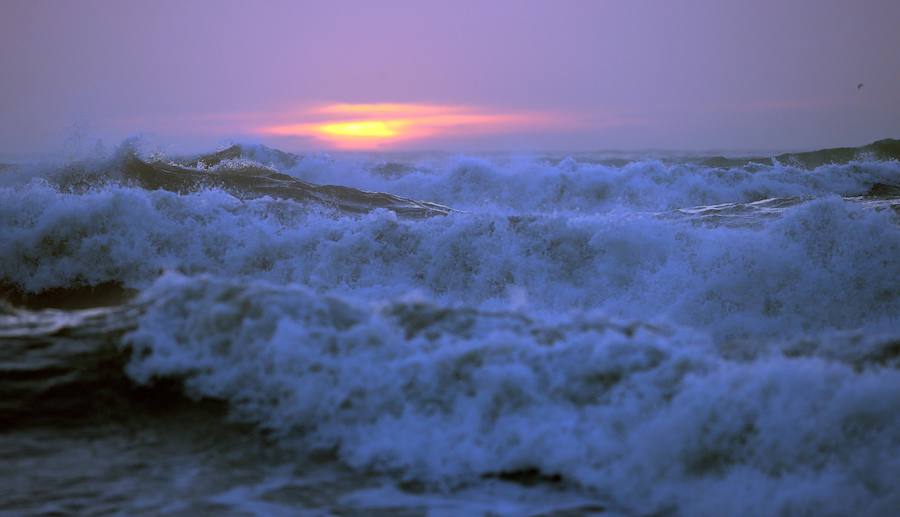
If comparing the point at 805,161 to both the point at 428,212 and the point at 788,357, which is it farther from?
the point at 788,357

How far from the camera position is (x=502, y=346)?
485cm

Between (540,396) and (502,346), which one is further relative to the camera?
(502,346)

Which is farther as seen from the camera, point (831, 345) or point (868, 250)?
point (868, 250)

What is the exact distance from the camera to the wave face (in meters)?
3.95

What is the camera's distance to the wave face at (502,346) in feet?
12.9

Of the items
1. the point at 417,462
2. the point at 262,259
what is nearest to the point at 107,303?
the point at 262,259

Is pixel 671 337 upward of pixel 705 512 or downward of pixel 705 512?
upward

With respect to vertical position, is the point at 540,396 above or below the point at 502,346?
below

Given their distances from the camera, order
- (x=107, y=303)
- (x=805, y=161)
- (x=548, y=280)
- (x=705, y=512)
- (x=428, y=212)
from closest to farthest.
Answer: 1. (x=705, y=512)
2. (x=107, y=303)
3. (x=548, y=280)
4. (x=428, y=212)
5. (x=805, y=161)

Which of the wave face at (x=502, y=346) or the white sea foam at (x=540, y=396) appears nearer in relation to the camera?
the white sea foam at (x=540, y=396)

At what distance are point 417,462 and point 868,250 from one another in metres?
6.66

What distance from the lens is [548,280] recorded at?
9.52 meters

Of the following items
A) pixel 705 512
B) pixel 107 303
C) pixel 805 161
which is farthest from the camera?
pixel 805 161

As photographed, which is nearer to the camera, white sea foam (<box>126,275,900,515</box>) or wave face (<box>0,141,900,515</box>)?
white sea foam (<box>126,275,900,515</box>)
